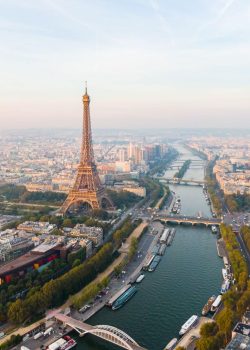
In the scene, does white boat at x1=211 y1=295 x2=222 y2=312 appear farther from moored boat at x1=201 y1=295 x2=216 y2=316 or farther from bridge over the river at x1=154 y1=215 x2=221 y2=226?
bridge over the river at x1=154 y1=215 x2=221 y2=226

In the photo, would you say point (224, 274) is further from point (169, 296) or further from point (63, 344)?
point (63, 344)

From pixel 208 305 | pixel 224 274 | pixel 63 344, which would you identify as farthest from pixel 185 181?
pixel 63 344

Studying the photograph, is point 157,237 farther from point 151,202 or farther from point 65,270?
point 151,202

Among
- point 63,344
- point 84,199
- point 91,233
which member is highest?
point 84,199

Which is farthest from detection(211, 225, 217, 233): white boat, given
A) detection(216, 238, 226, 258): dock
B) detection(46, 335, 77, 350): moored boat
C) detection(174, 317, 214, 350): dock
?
detection(46, 335, 77, 350): moored boat

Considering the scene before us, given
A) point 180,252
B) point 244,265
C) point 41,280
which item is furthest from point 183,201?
point 41,280

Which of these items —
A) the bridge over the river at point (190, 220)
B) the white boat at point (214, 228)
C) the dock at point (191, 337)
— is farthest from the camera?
the bridge over the river at point (190, 220)

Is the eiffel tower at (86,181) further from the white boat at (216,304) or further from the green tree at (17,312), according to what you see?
the green tree at (17,312)

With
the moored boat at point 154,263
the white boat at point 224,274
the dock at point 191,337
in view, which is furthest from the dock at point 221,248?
the dock at point 191,337
